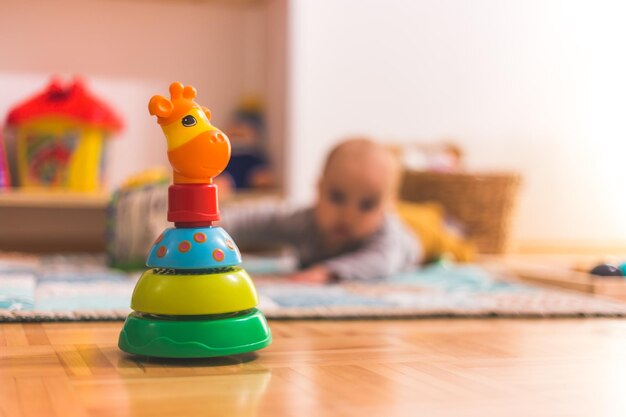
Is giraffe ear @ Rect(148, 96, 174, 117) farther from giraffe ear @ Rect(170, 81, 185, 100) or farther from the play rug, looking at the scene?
the play rug

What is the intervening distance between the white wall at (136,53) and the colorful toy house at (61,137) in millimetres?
202

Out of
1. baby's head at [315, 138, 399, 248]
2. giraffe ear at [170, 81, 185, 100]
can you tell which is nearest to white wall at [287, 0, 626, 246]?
baby's head at [315, 138, 399, 248]

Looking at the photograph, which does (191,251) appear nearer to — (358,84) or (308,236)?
(308,236)

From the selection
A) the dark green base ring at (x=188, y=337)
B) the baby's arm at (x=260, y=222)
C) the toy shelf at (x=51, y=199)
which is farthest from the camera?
the toy shelf at (x=51, y=199)

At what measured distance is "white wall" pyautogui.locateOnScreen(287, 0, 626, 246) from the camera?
104 inches

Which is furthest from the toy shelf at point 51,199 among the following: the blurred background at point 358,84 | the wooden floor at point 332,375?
the wooden floor at point 332,375

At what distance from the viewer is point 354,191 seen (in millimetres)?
1841

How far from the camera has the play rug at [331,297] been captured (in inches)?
50.1

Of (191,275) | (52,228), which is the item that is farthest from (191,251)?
(52,228)

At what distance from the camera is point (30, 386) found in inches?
31.2

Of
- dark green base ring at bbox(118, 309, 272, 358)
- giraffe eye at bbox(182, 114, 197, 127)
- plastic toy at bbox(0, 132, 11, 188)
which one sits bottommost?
dark green base ring at bbox(118, 309, 272, 358)

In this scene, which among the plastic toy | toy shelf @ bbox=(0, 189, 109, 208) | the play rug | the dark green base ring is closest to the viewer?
the dark green base ring

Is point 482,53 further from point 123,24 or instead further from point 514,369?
point 514,369

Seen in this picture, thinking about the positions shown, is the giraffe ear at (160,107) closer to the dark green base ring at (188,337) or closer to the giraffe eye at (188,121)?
the giraffe eye at (188,121)
